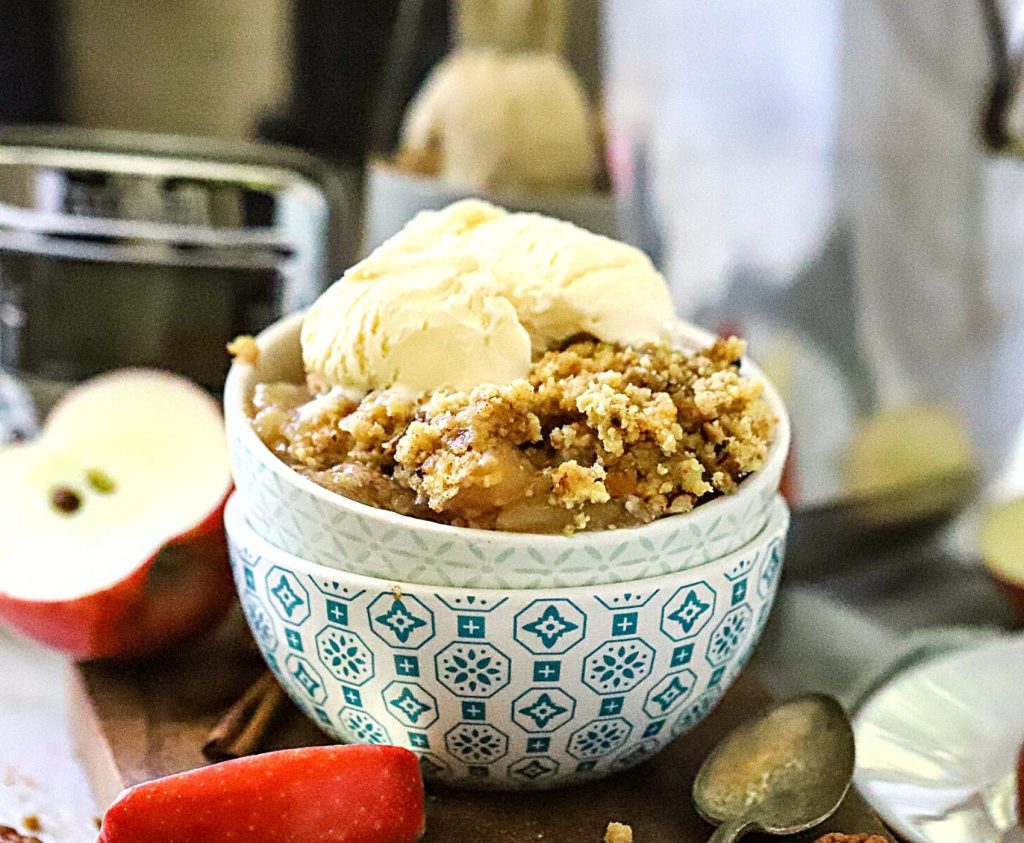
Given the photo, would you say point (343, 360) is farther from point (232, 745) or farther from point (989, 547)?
point (989, 547)

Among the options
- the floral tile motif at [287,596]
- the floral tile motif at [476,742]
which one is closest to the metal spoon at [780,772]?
the floral tile motif at [476,742]

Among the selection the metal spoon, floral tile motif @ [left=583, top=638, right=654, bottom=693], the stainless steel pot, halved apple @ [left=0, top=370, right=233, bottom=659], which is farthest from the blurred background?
floral tile motif @ [left=583, top=638, right=654, bottom=693]

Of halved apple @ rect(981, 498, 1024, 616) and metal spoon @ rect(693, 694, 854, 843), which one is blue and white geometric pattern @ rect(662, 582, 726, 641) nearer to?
metal spoon @ rect(693, 694, 854, 843)

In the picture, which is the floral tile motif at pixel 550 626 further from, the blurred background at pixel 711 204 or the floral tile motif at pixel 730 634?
the blurred background at pixel 711 204

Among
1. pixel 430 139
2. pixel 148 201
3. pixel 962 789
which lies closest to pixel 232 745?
pixel 962 789

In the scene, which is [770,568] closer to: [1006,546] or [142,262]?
[1006,546]

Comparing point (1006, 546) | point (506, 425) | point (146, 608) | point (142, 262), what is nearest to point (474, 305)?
point (506, 425)
